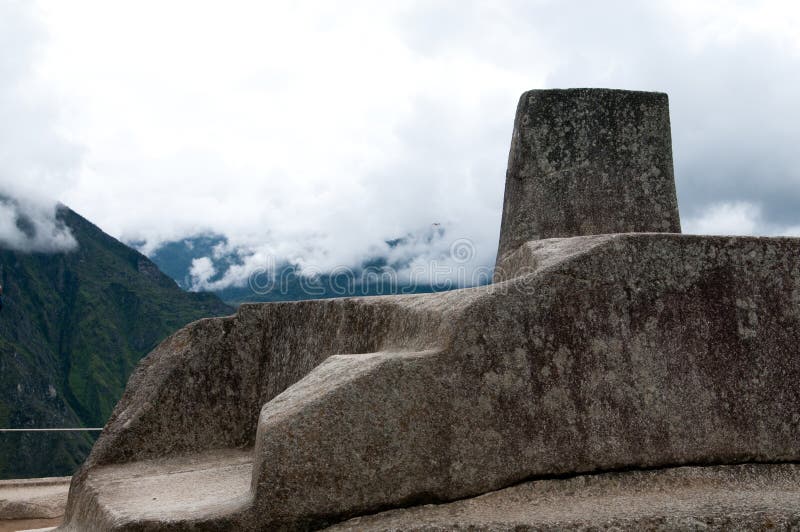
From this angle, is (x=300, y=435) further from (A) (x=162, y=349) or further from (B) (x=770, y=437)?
(A) (x=162, y=349)

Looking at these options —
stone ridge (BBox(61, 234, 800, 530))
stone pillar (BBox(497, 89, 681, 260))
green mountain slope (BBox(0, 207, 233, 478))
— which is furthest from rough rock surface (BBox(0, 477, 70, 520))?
green mountain slope (BBox(0, 207, 233, 478))

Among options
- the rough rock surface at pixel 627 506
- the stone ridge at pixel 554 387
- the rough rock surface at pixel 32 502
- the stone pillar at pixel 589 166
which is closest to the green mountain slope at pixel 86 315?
the rough rock surface at pixel 32 502

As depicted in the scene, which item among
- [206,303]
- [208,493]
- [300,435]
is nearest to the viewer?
[300,435]

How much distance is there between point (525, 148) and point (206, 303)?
84589mm

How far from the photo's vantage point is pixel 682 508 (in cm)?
353

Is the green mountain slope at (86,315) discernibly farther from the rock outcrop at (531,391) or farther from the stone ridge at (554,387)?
the stone ridge at (554,387)

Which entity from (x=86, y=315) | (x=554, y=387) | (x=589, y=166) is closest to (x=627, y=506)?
(x=554, y=387)

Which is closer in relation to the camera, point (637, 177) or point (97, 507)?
point (97, 507)

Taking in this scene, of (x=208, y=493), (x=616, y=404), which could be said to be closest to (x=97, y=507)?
(x=208, y=493)

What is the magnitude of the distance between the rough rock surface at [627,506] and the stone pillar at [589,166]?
89.3 inches

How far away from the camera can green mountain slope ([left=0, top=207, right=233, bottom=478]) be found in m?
70.6

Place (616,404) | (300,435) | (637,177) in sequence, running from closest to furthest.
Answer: (300,435), (616,404), (637,177)

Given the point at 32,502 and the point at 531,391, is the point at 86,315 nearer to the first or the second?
the point at 32,502

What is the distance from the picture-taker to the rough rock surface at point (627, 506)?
3.42 m
